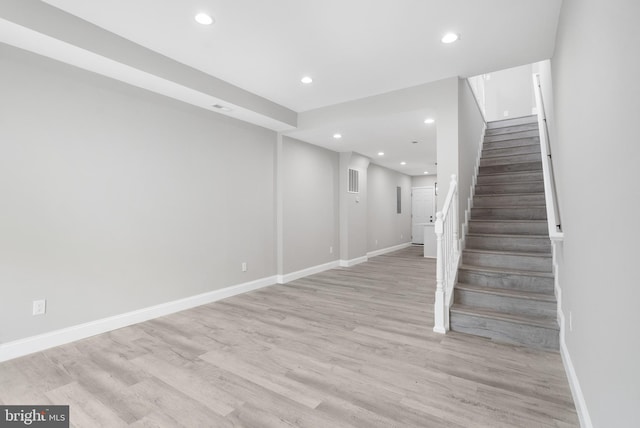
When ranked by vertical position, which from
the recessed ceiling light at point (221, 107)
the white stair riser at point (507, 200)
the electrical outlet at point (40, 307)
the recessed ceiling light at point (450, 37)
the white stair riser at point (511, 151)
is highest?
the recessed ceiling light at point (450, 37)

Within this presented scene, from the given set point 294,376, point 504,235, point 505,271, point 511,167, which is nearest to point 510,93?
point 511,167

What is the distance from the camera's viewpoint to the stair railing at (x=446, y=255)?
296 centimetres

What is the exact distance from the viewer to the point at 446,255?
10.4 feet

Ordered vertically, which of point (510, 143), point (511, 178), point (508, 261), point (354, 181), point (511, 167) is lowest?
point (508, 261)

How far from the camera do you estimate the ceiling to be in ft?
7.75

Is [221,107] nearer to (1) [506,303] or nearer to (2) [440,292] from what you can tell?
(2) [440,292]

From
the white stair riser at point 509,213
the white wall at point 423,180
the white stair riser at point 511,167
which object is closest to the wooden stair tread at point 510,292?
the white stair riser at point 509,213

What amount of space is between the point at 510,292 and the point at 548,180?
3.72 ft

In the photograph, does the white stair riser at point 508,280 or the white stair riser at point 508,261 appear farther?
the white stair riser at point 508,261

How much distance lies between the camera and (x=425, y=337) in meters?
2.89

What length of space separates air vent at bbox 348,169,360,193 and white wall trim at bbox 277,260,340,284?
1.67 meters

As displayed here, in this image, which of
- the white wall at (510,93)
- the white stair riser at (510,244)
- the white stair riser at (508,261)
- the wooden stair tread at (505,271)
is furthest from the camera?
the white wall at (510,93)
